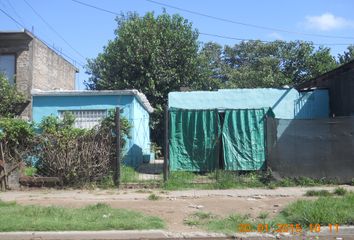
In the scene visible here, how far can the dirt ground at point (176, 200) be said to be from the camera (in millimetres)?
9852

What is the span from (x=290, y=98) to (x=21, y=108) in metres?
11.6

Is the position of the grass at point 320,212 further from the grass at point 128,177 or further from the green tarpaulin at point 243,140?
the grass at point 128,177

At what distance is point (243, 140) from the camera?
15.2m

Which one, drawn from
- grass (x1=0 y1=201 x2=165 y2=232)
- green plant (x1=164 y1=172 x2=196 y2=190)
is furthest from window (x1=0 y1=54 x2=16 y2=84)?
grass (x1=0 y1=201 x2=165 y2=232)

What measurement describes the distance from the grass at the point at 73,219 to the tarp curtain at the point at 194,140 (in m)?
5.14

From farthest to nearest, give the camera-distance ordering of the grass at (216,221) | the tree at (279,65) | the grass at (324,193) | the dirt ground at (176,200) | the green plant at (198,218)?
the tree at (279,65), the grass at (324,193), the dirt ground at (176,200), the green plant at (198,218), the grass at (216,221)

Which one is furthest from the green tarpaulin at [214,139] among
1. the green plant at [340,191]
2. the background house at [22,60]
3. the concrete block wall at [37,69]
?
the background house at [22,60]

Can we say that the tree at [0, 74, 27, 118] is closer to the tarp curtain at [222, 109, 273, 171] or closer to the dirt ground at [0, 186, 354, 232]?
the dirt ground at [0, 186, 354, 232]

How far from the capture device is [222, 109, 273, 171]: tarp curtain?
1491 centimetres

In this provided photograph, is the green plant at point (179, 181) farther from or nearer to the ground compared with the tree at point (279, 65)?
nearer to the ground

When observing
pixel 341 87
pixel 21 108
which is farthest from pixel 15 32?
pixel 341 87

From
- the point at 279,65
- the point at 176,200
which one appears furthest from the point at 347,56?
the point at 176,200

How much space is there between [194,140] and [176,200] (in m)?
4.08

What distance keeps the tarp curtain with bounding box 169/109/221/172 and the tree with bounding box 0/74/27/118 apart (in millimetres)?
8033
